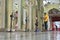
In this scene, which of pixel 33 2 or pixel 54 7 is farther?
pixel 54 7

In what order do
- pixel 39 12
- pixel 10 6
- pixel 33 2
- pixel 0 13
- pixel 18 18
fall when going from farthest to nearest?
pixel 39 12 < pixel 33 2 < pixel 18 18 < pixel 10 6 < pixel 0 13

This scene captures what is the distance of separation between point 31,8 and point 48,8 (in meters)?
12.1

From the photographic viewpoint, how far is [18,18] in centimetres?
1209

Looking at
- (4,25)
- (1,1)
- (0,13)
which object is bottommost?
(4,25)

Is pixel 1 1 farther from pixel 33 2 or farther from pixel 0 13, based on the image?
pixel 33 2

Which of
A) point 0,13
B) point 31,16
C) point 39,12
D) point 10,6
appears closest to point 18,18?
point 10,6

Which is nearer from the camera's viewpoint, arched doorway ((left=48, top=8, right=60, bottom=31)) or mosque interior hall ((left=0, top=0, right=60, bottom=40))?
mosque interior hall ((left=0, top=0, right=60, bottom=40))

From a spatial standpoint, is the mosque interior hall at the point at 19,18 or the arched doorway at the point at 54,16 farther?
the arched doorway at the point at 54,16

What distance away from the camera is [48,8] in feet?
91.1

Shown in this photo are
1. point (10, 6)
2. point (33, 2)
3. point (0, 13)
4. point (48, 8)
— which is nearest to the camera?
point (0, 13)

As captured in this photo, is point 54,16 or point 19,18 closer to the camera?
point 19,18

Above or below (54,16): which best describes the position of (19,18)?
below

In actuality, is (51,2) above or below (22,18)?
above

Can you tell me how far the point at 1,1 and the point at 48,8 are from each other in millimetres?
18501
